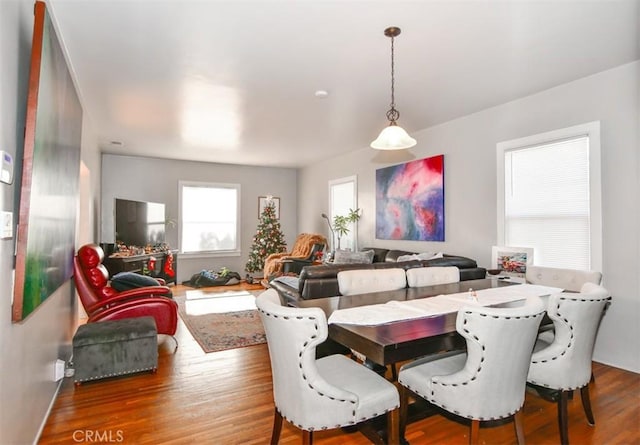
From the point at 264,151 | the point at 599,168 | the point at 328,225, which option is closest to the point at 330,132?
the point at 264,151

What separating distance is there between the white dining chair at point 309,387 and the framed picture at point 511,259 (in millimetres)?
2725

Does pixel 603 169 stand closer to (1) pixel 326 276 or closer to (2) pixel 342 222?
(1) pixel 326 276

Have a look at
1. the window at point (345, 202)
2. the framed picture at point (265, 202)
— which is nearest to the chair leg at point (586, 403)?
the window at point (345, 202)

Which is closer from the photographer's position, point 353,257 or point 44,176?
point 44,176

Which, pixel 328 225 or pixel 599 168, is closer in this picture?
pixel 599 168

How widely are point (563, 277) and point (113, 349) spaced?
12.5 feet

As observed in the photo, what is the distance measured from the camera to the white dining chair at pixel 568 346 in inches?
77.7

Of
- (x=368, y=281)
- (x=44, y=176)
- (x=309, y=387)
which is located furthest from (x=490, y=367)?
(x=44, y=176)

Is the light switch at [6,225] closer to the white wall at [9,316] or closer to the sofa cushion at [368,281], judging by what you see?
the white wall at [9,316]

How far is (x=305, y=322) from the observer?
1.57 metres

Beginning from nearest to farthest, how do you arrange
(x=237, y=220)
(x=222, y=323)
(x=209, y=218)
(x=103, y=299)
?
1. (x=103, y=299)
2. (x=222, y=323)
3. (x=209, y=218)
4. (x=237, y=220)

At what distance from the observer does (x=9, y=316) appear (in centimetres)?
163

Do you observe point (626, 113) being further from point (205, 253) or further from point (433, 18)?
point (205, 253)

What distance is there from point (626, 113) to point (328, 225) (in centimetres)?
521
